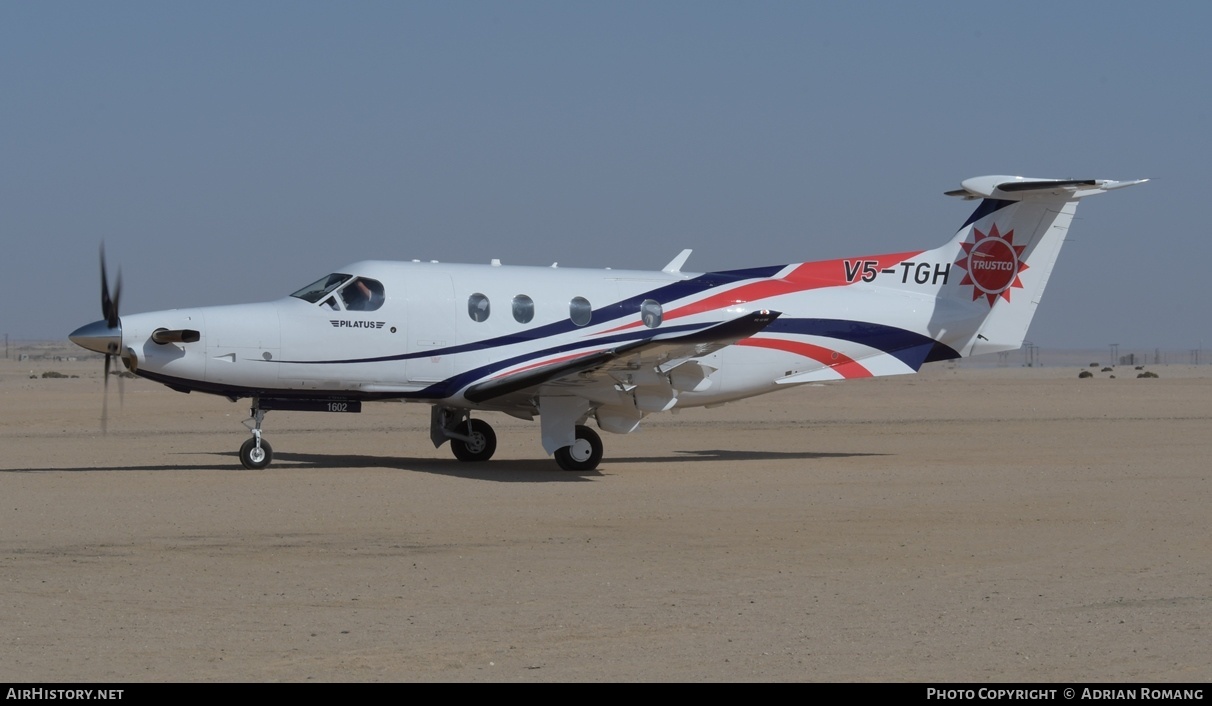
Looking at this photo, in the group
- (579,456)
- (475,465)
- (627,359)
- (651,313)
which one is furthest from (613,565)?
(651,313)

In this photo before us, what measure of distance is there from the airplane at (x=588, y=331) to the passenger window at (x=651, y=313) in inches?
1.1

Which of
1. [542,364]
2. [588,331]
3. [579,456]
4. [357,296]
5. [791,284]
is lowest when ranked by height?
[579,456]

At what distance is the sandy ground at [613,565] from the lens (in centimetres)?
792

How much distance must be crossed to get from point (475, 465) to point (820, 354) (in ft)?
19.1

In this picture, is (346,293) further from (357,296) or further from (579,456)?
(579,456)

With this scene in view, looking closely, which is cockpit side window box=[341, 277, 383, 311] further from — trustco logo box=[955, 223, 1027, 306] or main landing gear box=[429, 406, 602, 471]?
trustco logo box=[955, 223, 1027, 306]

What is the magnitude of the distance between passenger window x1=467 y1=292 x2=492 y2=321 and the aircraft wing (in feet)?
3.23

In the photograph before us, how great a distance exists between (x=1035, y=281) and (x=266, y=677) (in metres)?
18.3

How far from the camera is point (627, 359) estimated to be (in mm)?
18547

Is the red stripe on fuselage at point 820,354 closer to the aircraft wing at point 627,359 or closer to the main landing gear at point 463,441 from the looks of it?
the aircraft wing at point 627,359

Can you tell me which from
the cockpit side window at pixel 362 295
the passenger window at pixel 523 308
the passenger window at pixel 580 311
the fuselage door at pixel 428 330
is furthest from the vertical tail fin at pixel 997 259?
the cockpit side window at pixel 362 295

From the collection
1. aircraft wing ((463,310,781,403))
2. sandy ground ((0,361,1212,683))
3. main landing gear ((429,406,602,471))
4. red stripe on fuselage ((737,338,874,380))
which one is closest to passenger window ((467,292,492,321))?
aircraft wing ((463,310,781,403))
